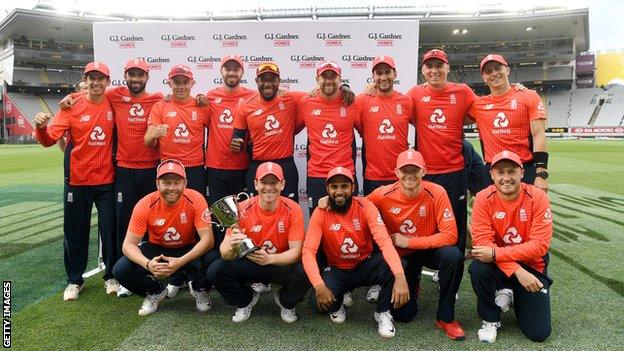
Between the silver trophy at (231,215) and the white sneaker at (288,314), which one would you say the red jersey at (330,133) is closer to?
the silver trophy at (231,215)

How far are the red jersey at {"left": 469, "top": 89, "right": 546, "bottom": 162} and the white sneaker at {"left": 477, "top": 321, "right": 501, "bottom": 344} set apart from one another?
→ 1.58 metres

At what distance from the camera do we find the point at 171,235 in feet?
13.7

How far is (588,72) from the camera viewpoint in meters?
52.9

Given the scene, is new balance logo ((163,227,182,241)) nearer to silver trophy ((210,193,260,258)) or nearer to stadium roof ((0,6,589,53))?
silver trophy ((210,193,260,258))

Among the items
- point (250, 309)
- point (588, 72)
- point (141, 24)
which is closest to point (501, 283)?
point (250, 309)

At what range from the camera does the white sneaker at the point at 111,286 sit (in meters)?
4.52

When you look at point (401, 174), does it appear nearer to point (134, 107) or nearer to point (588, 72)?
point (134, 107)

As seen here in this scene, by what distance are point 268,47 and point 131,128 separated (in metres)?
2.19

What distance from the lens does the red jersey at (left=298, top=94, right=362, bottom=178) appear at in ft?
14.8

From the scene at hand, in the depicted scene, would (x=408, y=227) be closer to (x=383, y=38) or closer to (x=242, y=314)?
(x=242, y=314)

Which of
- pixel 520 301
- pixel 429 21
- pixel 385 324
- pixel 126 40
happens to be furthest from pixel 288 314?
pixel 429 21

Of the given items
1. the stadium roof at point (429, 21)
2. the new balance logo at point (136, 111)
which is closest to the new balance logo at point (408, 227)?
the new balance logo at point (136, 111)

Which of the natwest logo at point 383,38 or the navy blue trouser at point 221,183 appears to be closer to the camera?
the navy blue trouser at point 221,183

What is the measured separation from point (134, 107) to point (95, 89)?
1.31ft
